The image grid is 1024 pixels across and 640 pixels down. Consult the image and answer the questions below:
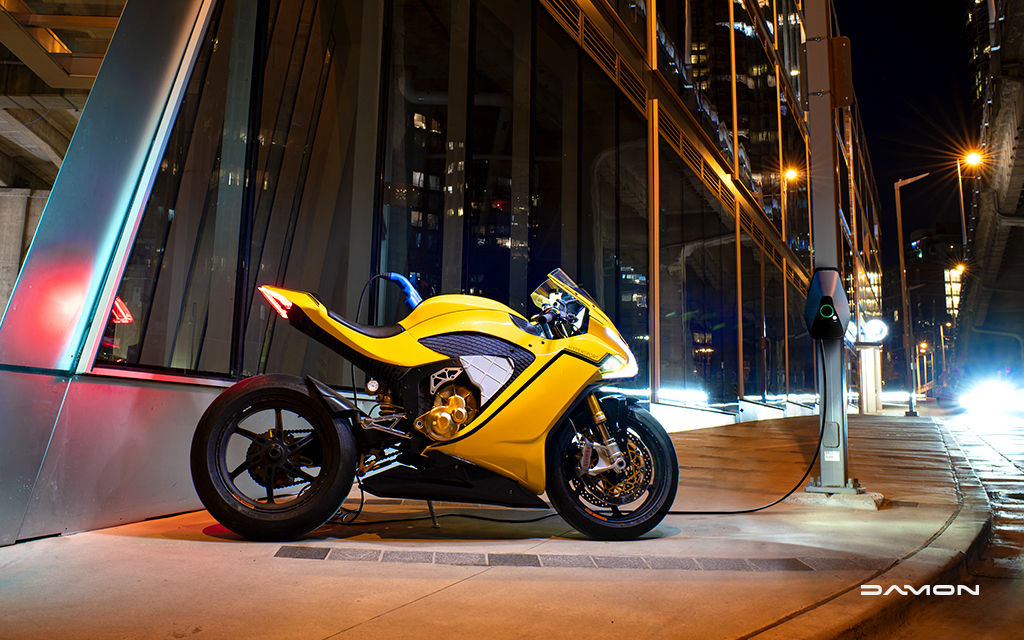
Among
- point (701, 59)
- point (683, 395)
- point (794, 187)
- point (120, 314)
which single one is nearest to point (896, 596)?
point (120, 314)

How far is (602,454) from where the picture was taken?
12.3 ft

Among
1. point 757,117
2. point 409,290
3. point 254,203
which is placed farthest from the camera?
point 757,117

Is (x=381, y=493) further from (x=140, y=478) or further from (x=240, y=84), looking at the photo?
(x=240, y=84)

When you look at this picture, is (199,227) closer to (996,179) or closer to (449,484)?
(449,484)

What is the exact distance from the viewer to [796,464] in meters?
8.23

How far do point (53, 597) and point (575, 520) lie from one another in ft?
7.60

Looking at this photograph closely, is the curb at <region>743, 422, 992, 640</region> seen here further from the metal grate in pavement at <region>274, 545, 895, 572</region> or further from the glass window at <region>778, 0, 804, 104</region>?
the glass window at <region>778, 0, 804, 104</region>

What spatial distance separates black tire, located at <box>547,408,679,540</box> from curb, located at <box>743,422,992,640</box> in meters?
1.11

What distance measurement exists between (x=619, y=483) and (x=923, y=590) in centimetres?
145

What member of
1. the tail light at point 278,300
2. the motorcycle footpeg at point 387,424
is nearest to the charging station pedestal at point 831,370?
the motorcycle footpeg at point 387,424

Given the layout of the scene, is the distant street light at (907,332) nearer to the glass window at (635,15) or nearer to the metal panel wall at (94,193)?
the glass window at (635,15)

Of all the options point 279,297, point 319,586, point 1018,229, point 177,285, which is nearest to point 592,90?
point 177,285

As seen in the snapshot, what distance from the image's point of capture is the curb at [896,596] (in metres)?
2.35

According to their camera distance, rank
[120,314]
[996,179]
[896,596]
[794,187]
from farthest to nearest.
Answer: [996,179], [794,187], [120,314], [896,596]
